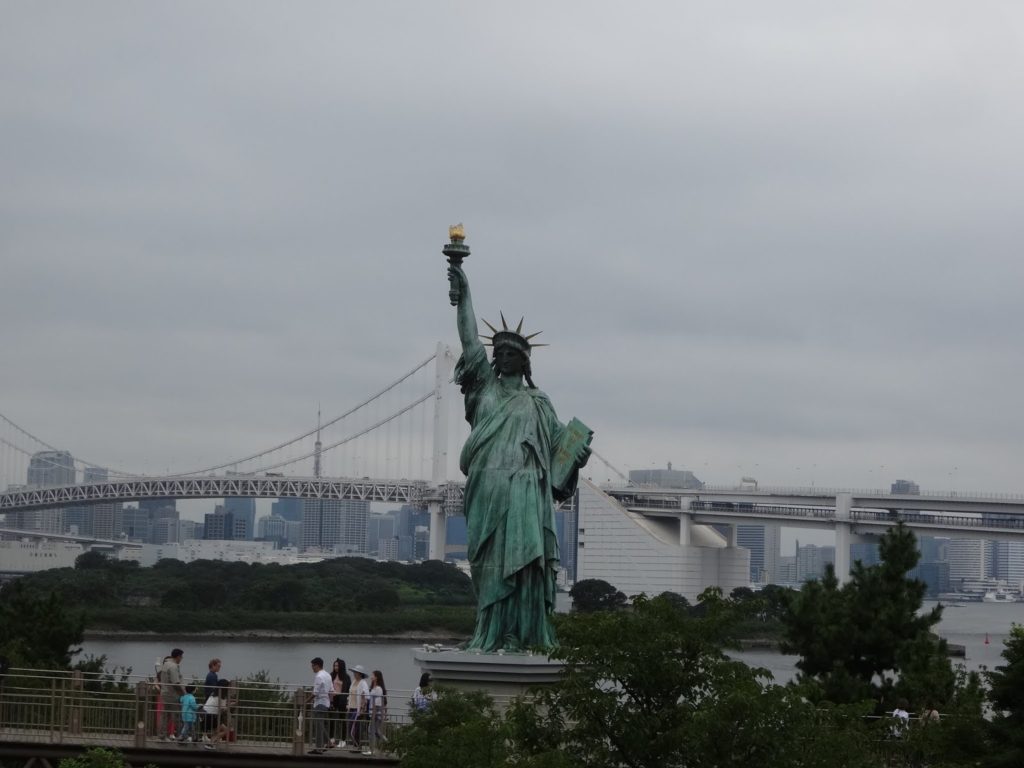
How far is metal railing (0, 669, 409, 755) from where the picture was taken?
463 inches

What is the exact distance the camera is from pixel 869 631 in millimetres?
15219

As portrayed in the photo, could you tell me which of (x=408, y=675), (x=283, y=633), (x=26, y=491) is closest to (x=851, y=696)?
(x=408, y=675)

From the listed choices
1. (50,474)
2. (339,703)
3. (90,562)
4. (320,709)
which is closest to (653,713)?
(320,709)

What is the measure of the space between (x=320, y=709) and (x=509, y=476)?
2.45m

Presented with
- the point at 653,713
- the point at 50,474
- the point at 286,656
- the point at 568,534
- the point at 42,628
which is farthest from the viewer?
the point at 50,474

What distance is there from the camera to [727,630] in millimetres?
9430

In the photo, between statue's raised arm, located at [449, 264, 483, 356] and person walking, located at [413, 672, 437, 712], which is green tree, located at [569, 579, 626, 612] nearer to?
statue's raised arm, located at [449, 264, 483, 356]

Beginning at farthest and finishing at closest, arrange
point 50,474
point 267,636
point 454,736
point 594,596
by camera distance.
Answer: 1. point 50,474
2. point 594,596
3. point 267,636
4. point 454,736

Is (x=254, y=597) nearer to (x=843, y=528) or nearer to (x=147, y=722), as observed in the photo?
(x=843, y=528)

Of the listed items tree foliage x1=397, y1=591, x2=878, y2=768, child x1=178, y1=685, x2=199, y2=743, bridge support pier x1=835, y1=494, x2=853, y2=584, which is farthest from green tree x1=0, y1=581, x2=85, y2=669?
bridge support pier x1=835, y1=494, x2=853, y2=584

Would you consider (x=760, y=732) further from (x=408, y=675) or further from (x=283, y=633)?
(x=283, y=633)

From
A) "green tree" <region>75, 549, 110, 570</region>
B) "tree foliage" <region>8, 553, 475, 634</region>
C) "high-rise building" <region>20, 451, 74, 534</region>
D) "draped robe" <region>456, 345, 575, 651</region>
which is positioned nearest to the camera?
"draped robe" <region>456, 345, 575, 651</region>

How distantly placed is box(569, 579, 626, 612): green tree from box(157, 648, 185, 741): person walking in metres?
50.4

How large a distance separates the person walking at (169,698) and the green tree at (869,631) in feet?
18.3
